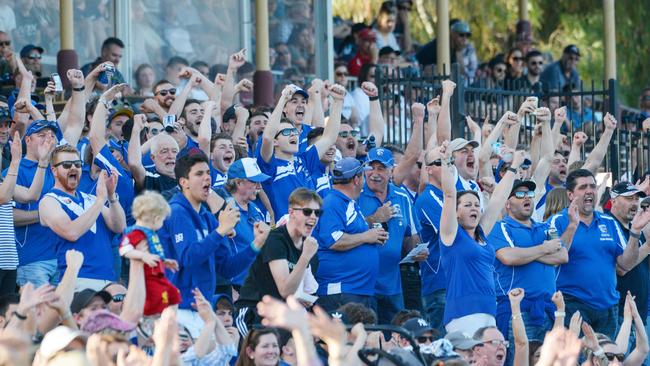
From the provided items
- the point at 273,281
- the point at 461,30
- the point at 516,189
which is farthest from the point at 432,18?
the point at 273,281

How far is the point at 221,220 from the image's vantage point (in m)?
10.4

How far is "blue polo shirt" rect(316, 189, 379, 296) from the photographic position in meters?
12.4

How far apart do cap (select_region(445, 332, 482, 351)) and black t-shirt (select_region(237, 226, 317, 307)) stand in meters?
1.15

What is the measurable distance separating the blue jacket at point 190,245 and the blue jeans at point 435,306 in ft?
8.48

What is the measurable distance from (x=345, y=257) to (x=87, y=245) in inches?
78.1

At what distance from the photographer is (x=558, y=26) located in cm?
2838

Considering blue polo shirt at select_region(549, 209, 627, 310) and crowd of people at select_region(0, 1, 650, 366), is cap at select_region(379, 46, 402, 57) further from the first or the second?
blue polo shirt at select_region(549, 209, 627, 310)

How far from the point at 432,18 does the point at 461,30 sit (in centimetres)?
630

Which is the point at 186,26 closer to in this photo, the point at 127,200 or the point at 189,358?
the point at 127,200

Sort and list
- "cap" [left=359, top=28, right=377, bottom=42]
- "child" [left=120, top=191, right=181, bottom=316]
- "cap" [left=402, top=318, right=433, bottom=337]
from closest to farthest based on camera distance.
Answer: "child" [left=120, top=191, right=181, bottom=316] → "cap" [left=402, top=318, right=433, bottom=337] → "cap" [left=359, top=28, right=377, bottom=42]

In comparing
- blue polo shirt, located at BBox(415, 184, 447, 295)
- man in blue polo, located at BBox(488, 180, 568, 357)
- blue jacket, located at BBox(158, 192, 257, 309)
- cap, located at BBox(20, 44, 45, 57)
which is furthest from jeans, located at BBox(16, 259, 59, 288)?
cap, located at BBox(20, 44, 45, 57)

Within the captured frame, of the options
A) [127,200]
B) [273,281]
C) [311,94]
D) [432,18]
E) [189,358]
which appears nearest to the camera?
[189,358]

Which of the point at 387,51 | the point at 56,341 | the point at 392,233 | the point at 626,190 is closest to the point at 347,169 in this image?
the point at 392,233

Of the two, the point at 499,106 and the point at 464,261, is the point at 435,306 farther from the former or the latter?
the point at 499,106
